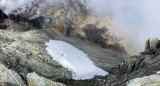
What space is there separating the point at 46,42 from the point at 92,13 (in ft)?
133

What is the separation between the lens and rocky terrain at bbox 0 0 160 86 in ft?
130

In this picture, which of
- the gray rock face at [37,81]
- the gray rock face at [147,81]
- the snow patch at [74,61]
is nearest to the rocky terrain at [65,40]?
the gray rock face at [37,81]

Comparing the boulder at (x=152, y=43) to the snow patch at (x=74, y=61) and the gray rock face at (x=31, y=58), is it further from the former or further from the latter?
the snow patch at (x=74, y=61)

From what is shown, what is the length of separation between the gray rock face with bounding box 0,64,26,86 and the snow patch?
11.1 meters

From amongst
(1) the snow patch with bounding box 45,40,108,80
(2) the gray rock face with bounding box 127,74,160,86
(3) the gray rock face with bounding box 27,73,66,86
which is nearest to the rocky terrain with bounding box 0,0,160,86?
(3) the gray rock face with bounding box 27,73,66,86

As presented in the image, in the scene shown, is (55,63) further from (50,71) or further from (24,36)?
(24,36)

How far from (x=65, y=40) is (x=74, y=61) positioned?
13.7 meters

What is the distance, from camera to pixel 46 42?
5728 centimetres

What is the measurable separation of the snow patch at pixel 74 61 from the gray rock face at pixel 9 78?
11120mm

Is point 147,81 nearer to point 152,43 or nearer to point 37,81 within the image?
point 37,81

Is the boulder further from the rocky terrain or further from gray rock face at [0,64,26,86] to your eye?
gray rock face at [0,64,26,86]

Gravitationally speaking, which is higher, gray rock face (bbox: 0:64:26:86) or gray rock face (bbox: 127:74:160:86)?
gray rock face (bbox: 0:64:26:86)

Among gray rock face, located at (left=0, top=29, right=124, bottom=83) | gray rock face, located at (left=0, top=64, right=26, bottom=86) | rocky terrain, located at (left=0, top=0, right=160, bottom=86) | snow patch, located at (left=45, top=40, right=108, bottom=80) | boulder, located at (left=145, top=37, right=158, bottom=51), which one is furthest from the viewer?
boulder, located at (left=145, top=37, right=158, bottom=51)

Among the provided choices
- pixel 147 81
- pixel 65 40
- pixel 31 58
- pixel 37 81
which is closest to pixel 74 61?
pixel 31 58
